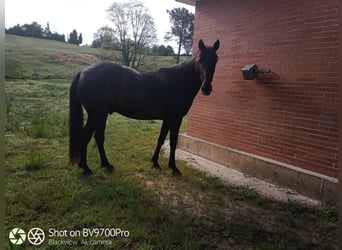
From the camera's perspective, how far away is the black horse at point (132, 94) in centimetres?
281

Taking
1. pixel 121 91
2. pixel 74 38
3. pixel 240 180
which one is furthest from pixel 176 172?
pixel 74 38

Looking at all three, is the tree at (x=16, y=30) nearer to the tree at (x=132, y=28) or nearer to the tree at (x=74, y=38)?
the tree at (x=74, y=38)

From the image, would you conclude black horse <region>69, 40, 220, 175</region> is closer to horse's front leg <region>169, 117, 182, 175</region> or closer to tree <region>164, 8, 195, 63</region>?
horse's front leg <region>169, 117, 182, 175</region>

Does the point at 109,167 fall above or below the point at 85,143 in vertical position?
below

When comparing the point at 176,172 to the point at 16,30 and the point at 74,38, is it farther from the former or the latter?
the point at 16,30

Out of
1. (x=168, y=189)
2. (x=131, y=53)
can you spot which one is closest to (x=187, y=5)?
(x=131, y=53)

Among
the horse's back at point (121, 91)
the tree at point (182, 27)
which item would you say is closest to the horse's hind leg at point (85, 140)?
the horse's back at point (121, 91)

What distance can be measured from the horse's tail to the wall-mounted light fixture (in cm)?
225

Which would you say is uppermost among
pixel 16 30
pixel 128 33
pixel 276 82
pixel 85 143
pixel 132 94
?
pixel 128 33

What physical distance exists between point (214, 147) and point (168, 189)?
138 centimetres

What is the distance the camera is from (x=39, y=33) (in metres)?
2.84

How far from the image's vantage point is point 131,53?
2.97m

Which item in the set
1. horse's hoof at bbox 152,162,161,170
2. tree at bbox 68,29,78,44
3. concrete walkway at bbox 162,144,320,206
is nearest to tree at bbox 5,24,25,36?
tree at bbox 68,29,78,44

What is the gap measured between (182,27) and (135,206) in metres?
2.70
